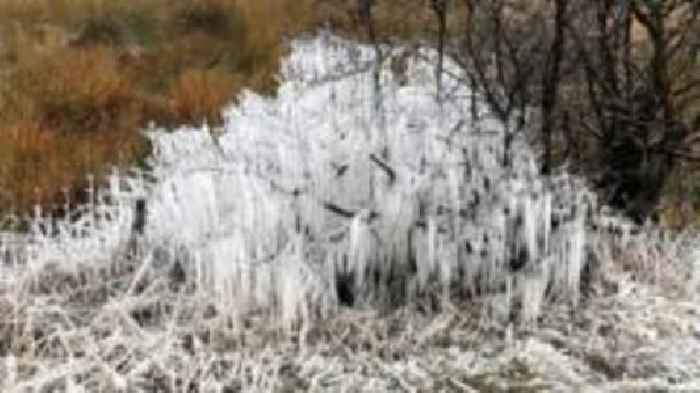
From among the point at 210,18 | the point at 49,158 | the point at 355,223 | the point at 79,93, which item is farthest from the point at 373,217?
the point at 210,18

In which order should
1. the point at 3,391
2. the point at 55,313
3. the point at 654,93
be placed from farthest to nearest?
the point at 654,93, the point at 55,313, the point at 3,391

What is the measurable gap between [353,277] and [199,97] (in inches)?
97.2

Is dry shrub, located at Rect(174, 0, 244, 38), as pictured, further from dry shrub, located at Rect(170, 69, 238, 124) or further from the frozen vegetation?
the frozen vegetation

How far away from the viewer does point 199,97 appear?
6.20 metres

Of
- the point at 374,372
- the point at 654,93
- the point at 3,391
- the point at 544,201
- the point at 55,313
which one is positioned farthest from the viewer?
the point at 654,93

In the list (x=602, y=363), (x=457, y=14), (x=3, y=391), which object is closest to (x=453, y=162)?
(x=602, y=363)

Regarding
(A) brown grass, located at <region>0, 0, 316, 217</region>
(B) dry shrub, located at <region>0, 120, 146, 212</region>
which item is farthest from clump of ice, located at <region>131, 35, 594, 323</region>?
(A) brown grass, located at <region>0, 0, 316, 217</region>

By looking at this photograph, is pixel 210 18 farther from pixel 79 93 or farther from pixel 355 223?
pixel 355 223

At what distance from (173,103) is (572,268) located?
2739 millimetres

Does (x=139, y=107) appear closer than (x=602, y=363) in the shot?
No

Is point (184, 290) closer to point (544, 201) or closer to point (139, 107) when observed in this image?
point (544, 201)

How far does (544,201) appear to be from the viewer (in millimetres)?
4039

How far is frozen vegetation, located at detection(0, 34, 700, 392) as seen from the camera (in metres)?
3.51

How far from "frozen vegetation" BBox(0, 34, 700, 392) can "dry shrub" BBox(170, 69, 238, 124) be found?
1.48 meters
